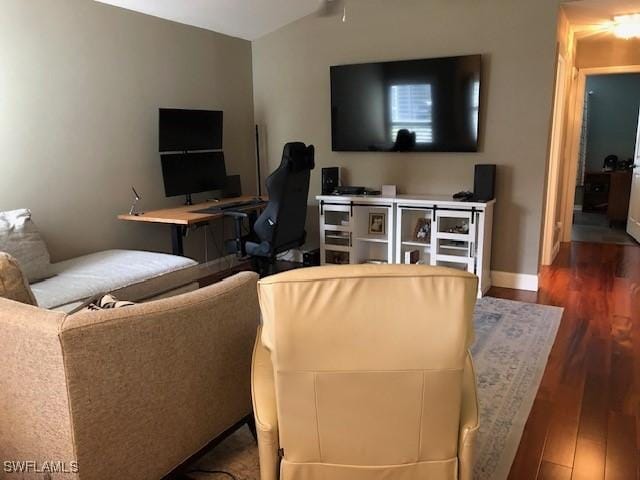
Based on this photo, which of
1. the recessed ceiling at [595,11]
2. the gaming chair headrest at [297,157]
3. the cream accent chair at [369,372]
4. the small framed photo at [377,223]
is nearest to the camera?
the cream accent chair at [369,372]

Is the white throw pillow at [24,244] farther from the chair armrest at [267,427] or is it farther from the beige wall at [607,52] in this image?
the beige wall at [607,52]

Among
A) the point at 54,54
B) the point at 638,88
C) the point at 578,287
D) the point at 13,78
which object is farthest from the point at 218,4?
the point at 638,88

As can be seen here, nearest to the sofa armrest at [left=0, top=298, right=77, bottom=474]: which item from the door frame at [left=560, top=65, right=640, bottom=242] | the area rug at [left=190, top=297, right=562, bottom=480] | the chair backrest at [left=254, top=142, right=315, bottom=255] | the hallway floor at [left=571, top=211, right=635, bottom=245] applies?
the area rug at [left=190, top=297, right=562, bottom=480]

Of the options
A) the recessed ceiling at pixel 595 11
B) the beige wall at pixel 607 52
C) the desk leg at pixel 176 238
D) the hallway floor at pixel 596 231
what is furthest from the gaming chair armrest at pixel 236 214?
the hallway floor at pixel 596 231

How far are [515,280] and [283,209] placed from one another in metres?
2.07

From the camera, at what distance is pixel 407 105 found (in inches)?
171

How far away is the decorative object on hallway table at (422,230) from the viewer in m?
4.35

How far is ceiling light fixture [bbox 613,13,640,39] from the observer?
437cm

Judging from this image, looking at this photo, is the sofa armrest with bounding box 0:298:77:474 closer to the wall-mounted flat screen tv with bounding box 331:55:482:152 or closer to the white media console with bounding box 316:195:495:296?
the white media console with bounding box 316:195:495:296

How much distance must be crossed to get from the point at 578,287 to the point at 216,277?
3.19 meters

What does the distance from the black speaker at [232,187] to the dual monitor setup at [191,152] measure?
45mm

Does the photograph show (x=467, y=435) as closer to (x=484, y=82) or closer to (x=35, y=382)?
(x=35, y=382)

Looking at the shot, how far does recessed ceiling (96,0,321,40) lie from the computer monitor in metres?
1.13

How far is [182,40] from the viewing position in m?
4.30
